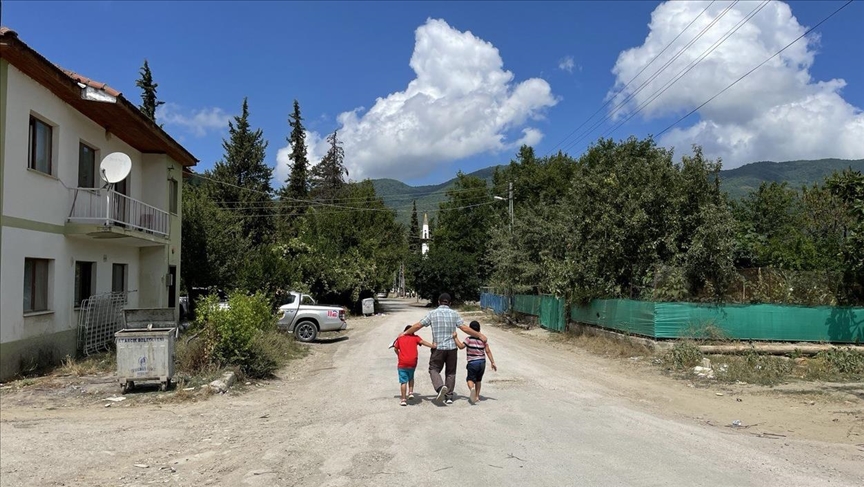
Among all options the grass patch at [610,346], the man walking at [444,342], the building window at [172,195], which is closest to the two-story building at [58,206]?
the building window at [172,195]

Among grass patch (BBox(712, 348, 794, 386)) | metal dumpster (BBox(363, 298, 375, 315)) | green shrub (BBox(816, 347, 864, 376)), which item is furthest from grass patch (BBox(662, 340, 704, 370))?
metal dumpster (BBox(363, 298, 375, 315))

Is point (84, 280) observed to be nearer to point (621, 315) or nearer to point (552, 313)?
point (621, 315)

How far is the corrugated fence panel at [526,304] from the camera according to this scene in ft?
104

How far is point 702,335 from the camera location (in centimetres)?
1622

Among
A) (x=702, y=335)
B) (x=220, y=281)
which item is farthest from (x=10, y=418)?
(x=220, y=281)

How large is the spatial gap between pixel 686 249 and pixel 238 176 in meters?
36.4

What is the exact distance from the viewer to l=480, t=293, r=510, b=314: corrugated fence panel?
38062 mm

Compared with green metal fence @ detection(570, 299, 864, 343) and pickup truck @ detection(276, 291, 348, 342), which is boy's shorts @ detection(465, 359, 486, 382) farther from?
pickup truck @ detection(276, 291, 348, 342)

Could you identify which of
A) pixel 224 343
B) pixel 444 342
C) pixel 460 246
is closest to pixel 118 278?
pixel 224 343

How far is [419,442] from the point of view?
23.2 ft

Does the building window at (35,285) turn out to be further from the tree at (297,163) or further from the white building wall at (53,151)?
the tree at (297,163)

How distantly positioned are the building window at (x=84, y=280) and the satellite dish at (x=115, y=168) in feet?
8.63

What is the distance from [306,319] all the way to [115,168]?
9141 millimetres

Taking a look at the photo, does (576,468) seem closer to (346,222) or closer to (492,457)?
(492,457)
